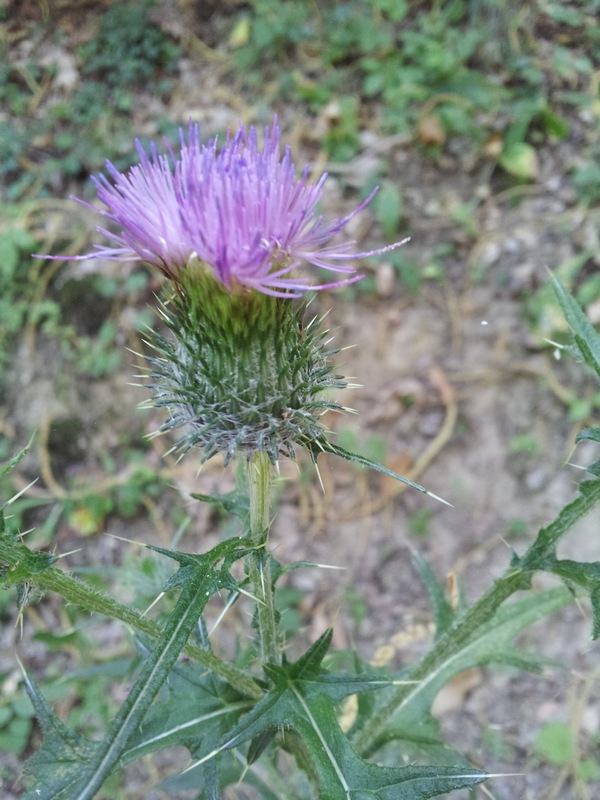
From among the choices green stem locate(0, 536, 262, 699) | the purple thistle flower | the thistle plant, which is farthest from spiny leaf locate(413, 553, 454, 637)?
the purple thistle flower

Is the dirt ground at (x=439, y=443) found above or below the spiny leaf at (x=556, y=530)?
below

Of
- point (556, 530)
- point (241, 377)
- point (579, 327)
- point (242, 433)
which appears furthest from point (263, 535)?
point (579, 327)

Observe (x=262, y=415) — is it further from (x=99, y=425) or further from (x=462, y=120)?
(x=462, y=120)

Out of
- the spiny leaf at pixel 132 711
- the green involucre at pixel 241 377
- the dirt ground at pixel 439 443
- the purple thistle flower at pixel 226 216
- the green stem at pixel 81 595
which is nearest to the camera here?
the spiny leaf at pixel 132 711

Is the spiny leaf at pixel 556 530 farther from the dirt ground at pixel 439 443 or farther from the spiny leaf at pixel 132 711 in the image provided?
the dirt ground at pixel 439 443

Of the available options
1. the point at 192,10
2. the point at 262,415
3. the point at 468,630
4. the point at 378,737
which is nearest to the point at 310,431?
the point at 262,415

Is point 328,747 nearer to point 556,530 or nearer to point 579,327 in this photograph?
point 556,530

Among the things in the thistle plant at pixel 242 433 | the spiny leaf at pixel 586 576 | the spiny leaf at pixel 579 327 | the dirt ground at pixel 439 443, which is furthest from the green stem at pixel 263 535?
the dirt ground at pixel 439 443
